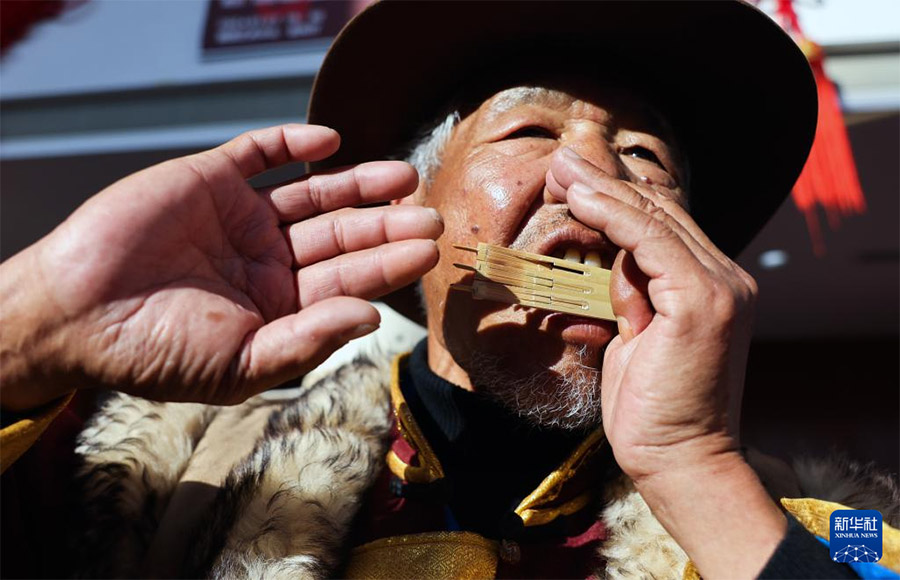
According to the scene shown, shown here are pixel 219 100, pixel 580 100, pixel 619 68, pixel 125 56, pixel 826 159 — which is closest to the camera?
pixel 580 100

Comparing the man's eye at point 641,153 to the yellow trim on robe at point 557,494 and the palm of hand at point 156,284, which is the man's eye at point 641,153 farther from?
the palm of hand at point 156,284

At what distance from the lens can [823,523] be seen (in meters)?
1.33

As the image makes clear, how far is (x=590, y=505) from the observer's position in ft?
5.76

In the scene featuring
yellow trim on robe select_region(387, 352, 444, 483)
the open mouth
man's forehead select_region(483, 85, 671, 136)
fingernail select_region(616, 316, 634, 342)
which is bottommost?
yellow trim on robe select_region(387, 352, 444, 483)

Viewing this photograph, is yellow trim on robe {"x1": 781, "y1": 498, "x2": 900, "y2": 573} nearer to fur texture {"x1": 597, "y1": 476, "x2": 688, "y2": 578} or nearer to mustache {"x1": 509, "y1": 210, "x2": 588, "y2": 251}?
fur texture {"x1": 597, "y1": 476, "x2": 688, "y2": 578}

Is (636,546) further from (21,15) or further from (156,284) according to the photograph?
(21,15)

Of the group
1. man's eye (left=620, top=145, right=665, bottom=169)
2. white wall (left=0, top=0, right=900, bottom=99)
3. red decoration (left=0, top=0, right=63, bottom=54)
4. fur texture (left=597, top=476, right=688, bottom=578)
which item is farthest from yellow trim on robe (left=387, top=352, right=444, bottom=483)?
red decoration (left=0, top=0, right=63, bottom=54)

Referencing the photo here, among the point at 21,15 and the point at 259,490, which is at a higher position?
the point at 21,15

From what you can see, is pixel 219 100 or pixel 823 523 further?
pixel 219 100

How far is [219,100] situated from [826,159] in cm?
251

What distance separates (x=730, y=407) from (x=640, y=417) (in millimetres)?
155

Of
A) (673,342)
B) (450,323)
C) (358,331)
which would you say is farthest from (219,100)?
(673,342)

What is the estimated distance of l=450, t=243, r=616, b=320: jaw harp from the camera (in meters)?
1.47

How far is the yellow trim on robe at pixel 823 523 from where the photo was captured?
1.25 metres
